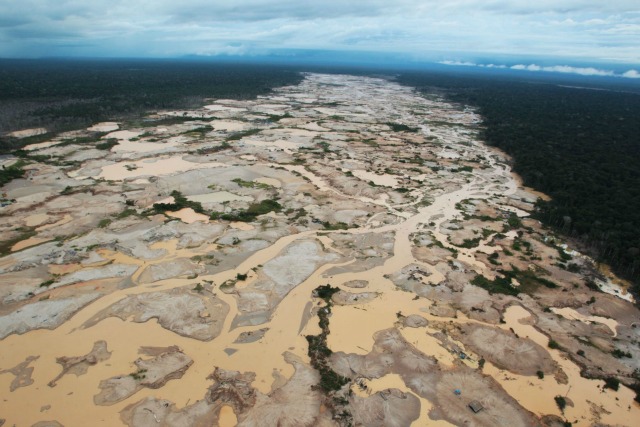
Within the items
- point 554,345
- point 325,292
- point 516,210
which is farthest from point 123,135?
point 554,345

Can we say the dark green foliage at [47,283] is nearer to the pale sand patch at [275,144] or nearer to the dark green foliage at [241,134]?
the pale sand patch at [275,144]

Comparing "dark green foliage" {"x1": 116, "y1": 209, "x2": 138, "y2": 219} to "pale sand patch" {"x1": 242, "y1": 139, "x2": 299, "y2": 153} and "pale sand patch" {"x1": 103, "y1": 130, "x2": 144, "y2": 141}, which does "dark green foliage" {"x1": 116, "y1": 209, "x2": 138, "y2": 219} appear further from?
"pale sand patch" {"x1": 103, "y1": 130, "x2": 144, "y2": 141}

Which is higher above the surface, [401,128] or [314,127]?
[401,128]

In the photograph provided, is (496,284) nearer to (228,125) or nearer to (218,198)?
(218,198)

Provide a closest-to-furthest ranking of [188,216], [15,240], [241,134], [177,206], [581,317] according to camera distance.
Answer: [581,317], [15,240], [188,216], [177,206], [241,134]

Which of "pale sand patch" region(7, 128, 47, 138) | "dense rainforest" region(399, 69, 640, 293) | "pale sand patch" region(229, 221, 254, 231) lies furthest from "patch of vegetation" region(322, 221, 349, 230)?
"pale sand patch" region(7, 128, 47, 138)

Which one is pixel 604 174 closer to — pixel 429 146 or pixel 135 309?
pixel 429 146
